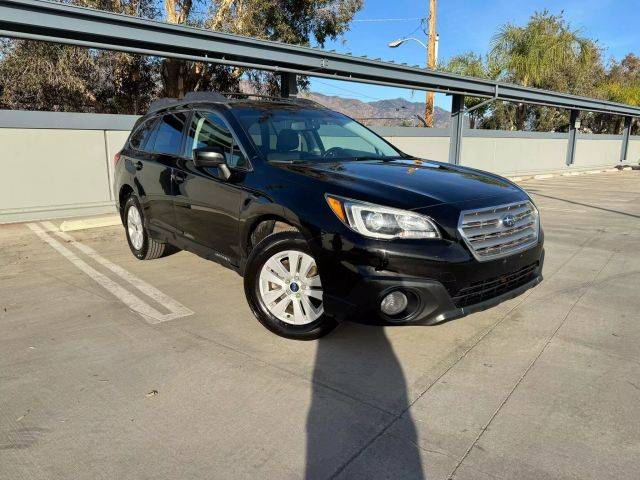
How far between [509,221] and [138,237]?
415cm

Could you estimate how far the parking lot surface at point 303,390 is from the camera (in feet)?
7.72

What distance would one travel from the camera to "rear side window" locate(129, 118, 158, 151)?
5.47m

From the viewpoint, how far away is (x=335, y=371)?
3201mm

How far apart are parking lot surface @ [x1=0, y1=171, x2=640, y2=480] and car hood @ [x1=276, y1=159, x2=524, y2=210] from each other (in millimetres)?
1061

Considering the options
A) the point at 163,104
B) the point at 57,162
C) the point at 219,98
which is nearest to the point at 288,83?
the point at 57,162

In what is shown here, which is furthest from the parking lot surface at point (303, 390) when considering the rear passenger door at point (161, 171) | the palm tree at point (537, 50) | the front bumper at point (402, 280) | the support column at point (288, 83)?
the palm tree at point (537, 50)

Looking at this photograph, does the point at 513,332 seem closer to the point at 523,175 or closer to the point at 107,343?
the point at 107,343

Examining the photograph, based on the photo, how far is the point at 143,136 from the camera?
5.63 m

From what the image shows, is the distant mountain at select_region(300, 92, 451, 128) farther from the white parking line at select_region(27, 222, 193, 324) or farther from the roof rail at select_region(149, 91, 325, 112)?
the white parking line at select_region(27, 222, 193, 324)

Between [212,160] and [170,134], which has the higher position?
[170,134]

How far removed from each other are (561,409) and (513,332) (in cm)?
109

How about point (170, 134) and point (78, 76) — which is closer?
point (170, 134)

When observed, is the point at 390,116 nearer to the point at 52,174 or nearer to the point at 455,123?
the point at 455,123

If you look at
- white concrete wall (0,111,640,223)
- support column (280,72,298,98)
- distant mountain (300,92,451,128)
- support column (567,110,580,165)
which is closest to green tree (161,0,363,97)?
distant mountain (300,92,451,128)
